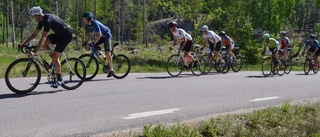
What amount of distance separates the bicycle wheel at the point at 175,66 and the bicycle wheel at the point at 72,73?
4.93 meters

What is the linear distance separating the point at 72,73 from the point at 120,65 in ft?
9.94

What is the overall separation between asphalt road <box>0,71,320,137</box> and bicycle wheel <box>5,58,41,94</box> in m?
0.19

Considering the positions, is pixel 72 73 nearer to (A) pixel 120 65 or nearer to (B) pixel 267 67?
(A) pixel 120 65

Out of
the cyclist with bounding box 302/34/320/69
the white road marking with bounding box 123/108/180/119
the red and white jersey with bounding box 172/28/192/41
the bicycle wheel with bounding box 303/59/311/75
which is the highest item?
the red and white jersey with bounding box 172/28/192/41

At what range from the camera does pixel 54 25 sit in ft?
28.5

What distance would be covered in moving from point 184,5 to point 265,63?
34.1ft

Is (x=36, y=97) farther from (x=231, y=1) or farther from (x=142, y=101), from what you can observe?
(x=231, y=1)

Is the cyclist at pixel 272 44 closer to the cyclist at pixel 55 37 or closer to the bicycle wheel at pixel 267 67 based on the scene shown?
the bicycle wheel at pixel 267 67

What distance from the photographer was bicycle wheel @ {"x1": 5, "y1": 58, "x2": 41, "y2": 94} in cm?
852

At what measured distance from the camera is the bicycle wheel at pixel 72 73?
9.56 meters

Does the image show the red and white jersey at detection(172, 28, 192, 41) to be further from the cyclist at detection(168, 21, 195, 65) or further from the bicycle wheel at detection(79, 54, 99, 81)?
the bicycle wheel at detection(79, 54, 99, 81)

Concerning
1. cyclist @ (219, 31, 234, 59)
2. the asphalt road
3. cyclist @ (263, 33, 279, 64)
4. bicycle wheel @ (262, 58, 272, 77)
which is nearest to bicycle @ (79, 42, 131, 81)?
the asphalt road

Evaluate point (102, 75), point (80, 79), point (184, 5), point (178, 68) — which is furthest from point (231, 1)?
point (80, 79)

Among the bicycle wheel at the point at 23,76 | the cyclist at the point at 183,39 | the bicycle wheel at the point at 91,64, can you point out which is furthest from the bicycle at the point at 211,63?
the bicycle wheel at the point at 23,76
